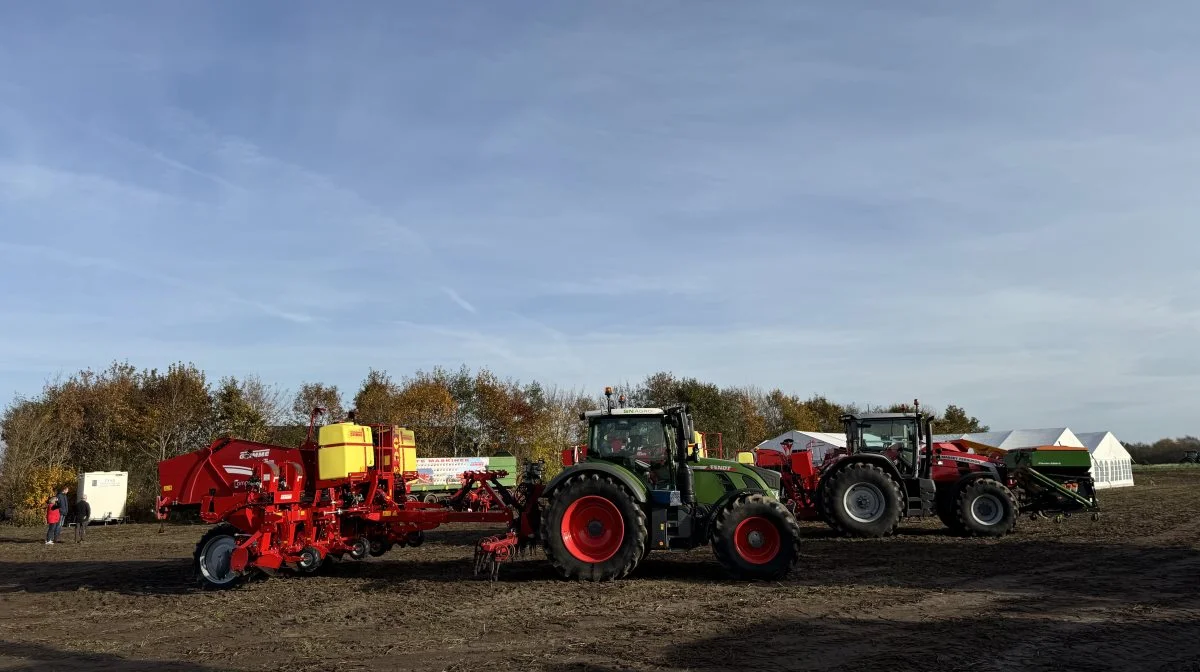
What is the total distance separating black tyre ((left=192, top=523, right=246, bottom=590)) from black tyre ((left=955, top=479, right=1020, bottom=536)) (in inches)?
487

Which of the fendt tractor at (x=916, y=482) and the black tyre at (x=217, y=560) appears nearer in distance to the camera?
the black tyre at (x=217, y=560)

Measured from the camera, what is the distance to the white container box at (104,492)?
27.2 meters

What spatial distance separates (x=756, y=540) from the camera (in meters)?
10.2

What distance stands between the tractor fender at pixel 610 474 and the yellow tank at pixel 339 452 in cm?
279

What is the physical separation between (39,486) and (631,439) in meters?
27.5

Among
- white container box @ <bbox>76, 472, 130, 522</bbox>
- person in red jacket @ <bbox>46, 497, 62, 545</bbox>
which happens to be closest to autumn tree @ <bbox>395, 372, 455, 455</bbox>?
white container box @ <bbox>76, 472, 130, 522</bbox>

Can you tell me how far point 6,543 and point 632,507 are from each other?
19.3 meters

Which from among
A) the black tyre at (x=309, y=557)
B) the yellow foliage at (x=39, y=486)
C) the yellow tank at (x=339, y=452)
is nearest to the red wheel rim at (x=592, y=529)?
Result: the yellow tank at (x=339, y=452)

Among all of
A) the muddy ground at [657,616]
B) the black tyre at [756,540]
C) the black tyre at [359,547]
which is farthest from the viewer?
the black tyre at [359,547]

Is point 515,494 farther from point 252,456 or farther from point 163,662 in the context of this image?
point 163,662

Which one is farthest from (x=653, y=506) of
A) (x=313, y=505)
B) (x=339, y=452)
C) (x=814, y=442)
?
(x=814, y=442)

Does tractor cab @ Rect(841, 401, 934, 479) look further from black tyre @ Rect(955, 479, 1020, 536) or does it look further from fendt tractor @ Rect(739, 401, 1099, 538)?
black tyre @ Rect(955, 479, 1020, 536)

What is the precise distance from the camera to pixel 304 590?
34.1 feet

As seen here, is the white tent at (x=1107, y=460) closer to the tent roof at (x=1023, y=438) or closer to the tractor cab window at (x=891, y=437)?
the tent roof at (x=1023, y=438)
